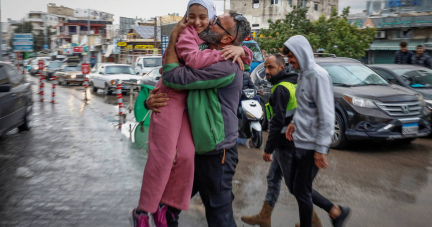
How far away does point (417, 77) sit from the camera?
32.7 ft

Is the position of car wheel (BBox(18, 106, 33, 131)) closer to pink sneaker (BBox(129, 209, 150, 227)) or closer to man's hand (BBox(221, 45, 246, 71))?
pink sneaker (BBox(129, 209, 150, 227))

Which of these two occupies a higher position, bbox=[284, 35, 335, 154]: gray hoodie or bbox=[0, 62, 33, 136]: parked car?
bbox=[284, 35, 335, 154]: gray hoodie

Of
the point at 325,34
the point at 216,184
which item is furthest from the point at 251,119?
the point at 325,34

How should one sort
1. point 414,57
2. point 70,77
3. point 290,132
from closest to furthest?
point 290,132 < point 414,57 < point 70,77

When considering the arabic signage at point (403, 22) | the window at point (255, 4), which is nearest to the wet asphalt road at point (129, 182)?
the arabic signage at point (403, 22)

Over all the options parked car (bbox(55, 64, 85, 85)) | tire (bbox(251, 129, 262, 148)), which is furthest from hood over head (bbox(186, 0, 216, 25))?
parked car (bbox(55, 64, 85, 85))

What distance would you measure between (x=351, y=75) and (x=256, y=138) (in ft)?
7.76

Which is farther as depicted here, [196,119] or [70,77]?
[70,77]

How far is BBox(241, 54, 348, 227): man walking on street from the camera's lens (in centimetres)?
367

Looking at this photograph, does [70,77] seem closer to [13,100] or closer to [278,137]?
[13,100]

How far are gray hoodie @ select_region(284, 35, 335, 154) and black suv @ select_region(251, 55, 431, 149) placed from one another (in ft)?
14.6

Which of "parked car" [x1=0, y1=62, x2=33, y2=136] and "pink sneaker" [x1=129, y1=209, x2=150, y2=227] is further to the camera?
"parked car" [x1=0, y1=62, x2=33, y2=136]

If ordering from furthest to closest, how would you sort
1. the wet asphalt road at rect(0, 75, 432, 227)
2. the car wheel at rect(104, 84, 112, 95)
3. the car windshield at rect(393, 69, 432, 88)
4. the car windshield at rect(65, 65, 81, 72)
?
the car windshield at rect(65, 65, 81, 72) → the car wheel at rect(104, 84, 112, 95) → the car windshield at rect(393, 69, 432, 88) → the wet asphalt road at rect(0, 75, 432, 227)

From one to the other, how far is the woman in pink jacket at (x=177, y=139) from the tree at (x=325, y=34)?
53.1ft
